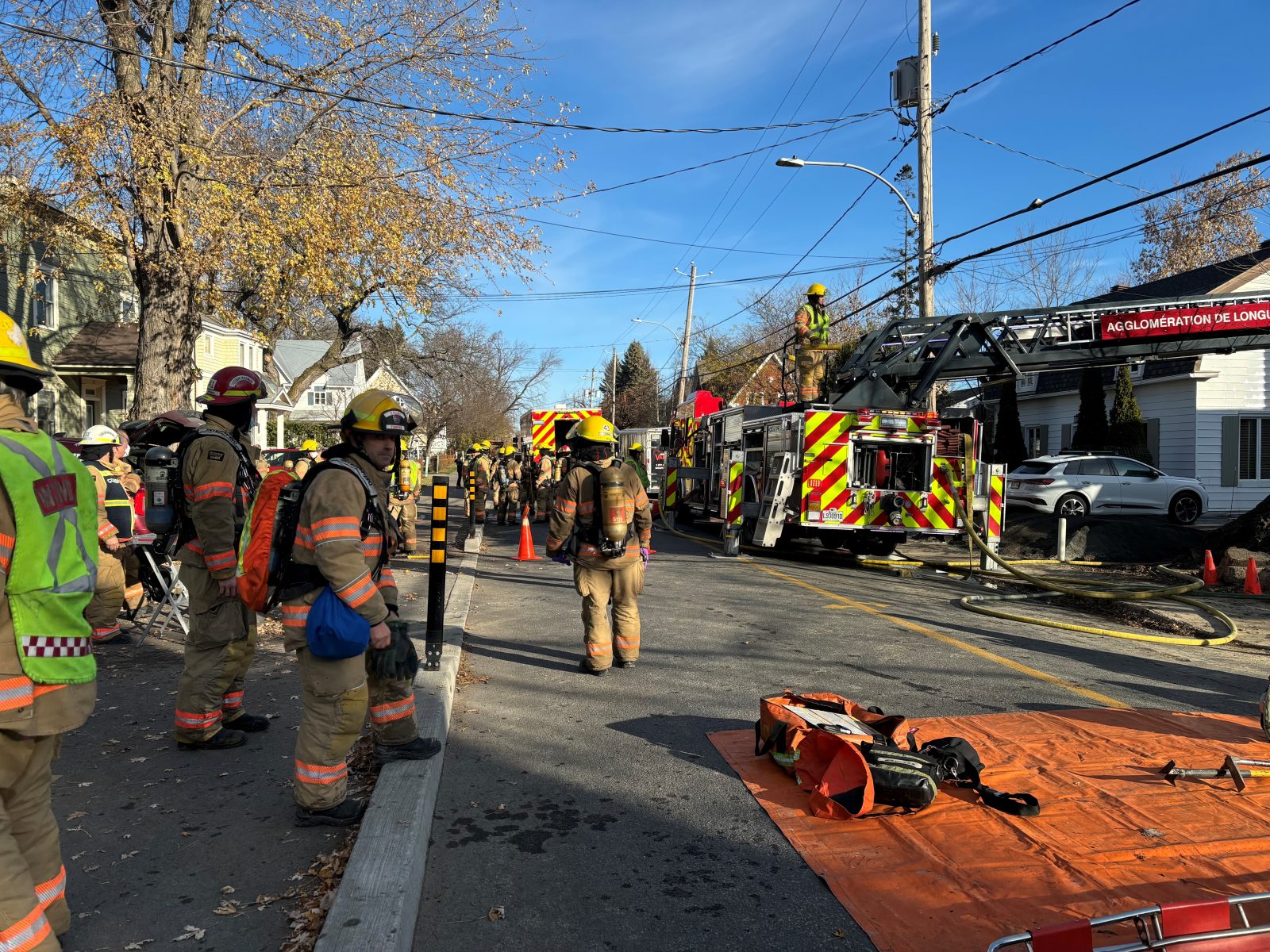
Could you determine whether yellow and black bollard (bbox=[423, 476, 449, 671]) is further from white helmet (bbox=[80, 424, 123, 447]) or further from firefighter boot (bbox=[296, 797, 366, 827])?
white helmet (bbox=[80, 424, 123, 447])

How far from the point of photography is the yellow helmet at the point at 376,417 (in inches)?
146

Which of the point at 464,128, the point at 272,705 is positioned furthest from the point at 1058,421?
the point at 272,705

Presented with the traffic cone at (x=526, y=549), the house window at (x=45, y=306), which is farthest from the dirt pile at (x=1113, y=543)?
the house window at (x=45, y=306)

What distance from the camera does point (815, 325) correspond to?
12602mm

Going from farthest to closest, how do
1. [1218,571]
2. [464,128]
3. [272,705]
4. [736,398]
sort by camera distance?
[736,398], [464,128], [1218,571], [272,705]

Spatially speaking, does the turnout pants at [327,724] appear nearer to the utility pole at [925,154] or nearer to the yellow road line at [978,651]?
the yellow road line at [978,651]

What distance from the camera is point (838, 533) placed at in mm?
13859

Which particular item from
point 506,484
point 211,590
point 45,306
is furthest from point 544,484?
point 45,306

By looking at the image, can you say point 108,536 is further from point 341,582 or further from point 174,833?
point 341,582

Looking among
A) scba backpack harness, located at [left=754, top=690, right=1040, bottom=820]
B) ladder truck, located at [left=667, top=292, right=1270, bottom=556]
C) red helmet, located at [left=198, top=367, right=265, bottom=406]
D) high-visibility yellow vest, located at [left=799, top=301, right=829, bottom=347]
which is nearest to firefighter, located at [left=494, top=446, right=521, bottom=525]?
ladder truck, located at [left=667, top=292, right=1270, bottom=556]

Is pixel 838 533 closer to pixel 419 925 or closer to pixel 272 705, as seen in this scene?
pixel 272 705

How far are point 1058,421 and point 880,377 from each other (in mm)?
18936

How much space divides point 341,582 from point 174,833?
1314 mm

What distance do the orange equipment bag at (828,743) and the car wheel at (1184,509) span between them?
1697cm
